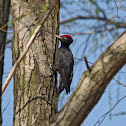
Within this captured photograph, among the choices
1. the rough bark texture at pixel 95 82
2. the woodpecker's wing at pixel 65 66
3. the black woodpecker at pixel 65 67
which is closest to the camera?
the rough bark texture at pixel 95 82

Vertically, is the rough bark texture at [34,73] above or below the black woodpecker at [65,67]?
above

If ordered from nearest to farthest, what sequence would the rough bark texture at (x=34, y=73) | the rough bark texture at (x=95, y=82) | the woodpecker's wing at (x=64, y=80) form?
the rough bark texture at (x=95, y=82) < the rough bark texture at (x=34, y=73) < the woodpecker's wing at (x=64, y=80)

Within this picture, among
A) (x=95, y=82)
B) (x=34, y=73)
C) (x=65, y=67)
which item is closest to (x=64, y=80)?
(x=65, y=67)

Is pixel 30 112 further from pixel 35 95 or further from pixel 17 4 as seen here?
pixel 17 4

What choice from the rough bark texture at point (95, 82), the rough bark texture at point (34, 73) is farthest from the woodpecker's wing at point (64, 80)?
the rough bark texture at point (95, 82)

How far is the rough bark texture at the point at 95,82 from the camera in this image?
2486 millimetres

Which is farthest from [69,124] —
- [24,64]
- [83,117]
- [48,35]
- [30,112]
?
[48,35]

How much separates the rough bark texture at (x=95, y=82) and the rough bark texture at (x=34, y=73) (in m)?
0.94

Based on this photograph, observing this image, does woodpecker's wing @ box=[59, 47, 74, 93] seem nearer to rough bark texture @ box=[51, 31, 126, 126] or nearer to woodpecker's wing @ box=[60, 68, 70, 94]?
woodpecker's wing @ box=[60, 68, 70, 94]

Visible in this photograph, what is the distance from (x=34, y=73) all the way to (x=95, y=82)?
129 cm

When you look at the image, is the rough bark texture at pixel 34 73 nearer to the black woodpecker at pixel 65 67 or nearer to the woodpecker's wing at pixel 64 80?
the woodpecker's wing at pixel 64 80

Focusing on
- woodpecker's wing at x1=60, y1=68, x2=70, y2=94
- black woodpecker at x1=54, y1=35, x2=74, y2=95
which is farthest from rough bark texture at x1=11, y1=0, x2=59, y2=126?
black woodpecker at x1=54, y1=35, x2=74, y2=95

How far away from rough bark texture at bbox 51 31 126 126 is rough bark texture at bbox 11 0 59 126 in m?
0.94

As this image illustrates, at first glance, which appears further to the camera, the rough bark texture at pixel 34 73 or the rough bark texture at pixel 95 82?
the rough bark texture at pixel 34 73
